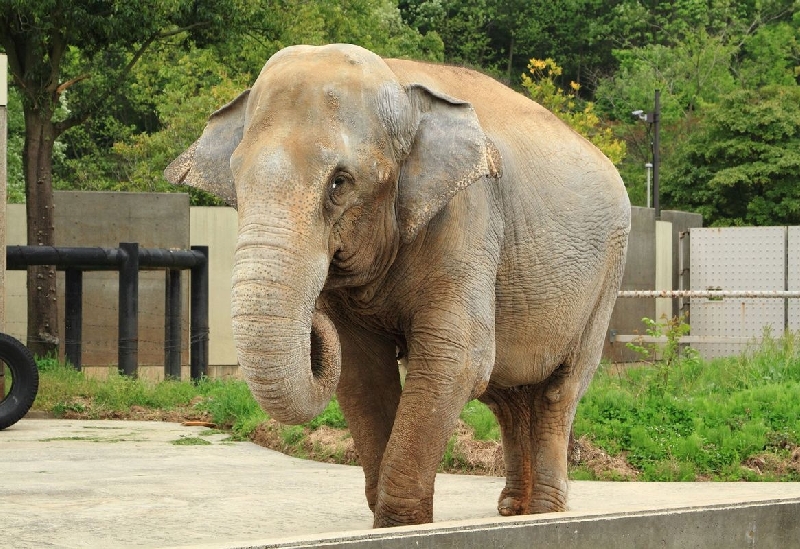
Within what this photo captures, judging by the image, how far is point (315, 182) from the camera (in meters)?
5.34

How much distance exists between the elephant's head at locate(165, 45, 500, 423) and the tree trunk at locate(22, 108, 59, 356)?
534 inches

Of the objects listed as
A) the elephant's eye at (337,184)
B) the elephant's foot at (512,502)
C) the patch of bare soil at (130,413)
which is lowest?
the patch of bare soil at (130,413)

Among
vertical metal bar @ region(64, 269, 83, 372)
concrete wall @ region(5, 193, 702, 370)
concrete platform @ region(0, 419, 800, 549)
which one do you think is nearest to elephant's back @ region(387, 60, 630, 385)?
concrete platform @ region(0, 419, 800, 549)

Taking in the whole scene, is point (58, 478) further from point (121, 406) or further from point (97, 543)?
point (121, 406)

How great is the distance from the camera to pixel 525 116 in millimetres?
7168

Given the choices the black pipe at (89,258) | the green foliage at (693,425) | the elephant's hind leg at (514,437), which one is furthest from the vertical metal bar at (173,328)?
the elephant's hind leg at (514,437)

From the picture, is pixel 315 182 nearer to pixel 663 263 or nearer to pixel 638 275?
pixel 638 275

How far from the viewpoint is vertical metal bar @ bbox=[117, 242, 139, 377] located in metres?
16.9

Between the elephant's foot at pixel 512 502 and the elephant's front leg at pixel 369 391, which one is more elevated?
the elephant's front leg at pixel 369 391

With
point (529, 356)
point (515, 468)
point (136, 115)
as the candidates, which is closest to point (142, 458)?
point (515, 468)

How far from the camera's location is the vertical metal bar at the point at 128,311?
1692 centimetres

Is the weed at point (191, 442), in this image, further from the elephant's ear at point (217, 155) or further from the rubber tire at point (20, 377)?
the elephant's ear at point (217, 155)

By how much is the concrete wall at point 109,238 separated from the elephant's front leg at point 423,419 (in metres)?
15.3

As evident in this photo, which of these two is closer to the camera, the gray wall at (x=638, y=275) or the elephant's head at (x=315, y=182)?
the elephant's head at (x=315, y=182)
